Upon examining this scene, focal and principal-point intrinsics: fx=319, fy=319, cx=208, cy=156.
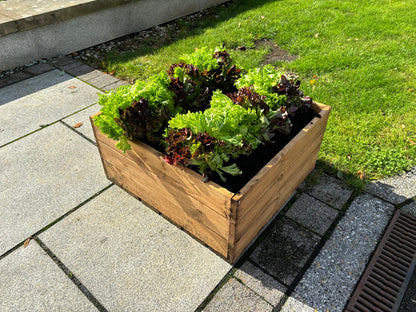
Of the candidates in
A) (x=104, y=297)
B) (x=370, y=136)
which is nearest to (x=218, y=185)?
(x=104, y=297)

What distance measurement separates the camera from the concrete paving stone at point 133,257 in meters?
2.69

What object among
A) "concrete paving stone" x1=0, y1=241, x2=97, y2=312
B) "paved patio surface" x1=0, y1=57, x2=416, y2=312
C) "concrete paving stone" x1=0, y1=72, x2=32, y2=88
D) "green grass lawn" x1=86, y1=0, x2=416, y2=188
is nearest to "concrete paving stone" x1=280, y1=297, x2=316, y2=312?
"paved patio surface" x1=0, y1=57, x2=416, y2=312

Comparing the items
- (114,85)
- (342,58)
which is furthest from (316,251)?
(342,58)

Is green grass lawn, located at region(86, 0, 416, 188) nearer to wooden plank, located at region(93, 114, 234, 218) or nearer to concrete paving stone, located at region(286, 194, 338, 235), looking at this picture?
concrete paving stone, located at region(286, 194, 338, 235)

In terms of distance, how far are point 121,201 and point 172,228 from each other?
71cm

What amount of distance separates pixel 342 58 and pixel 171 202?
16.2 feet

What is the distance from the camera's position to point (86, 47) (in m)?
6.99

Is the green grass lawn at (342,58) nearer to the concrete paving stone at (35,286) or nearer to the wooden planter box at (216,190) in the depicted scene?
the wooden planter box at (216,190)

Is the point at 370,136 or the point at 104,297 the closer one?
the point at 104,297

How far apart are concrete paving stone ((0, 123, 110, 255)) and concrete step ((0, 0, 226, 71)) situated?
2.51m

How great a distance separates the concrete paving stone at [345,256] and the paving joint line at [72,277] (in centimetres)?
164

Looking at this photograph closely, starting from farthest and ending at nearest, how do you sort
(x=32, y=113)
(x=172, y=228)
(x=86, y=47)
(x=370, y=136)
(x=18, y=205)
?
1. (x=86, y=47)
2. (x=32, y=113)
3. (x=370, y=136)
4. (x=18, y=205)
5. (x=172, y=228)

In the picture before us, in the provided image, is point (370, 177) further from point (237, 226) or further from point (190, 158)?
point (190, 158)

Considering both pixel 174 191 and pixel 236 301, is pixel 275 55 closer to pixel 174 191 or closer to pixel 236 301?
pixel 174 191
